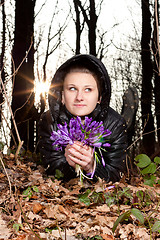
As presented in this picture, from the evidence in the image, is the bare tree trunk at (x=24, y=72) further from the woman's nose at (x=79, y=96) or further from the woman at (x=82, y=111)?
the woman's nose at (x=79, y=96)

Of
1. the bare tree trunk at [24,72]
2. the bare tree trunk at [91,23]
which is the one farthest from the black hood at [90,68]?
the bare tree trunk at [91,23]

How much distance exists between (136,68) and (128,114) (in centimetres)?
582

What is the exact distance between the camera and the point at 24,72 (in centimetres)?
715

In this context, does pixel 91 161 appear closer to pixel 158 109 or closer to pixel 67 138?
pixel 67 138

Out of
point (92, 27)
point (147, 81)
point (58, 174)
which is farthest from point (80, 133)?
point (92, 27)

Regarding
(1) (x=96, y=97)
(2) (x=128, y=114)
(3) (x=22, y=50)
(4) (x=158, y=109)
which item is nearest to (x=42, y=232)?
(1) (x=96, y=97)

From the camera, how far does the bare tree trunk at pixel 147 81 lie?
296 inches

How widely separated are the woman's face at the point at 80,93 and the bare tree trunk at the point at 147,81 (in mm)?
4299

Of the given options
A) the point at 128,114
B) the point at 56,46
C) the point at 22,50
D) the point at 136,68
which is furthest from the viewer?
the point at 136,68

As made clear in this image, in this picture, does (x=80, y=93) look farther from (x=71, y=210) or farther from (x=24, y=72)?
(x=24, y=72)

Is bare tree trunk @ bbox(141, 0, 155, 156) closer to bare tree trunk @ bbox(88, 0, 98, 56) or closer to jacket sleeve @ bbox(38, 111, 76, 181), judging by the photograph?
bare tree trunk @ bbox(88, 0, 98, 56)

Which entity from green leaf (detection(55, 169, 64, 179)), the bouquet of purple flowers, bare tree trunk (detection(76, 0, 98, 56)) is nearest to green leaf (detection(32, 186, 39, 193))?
green leaf (detection(55, 169, 64, 179))

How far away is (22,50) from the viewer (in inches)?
278

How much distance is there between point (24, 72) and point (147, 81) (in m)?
3.34
